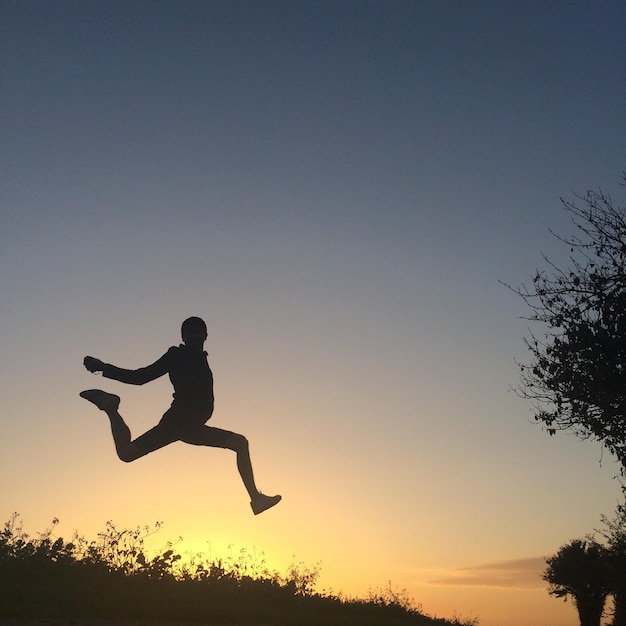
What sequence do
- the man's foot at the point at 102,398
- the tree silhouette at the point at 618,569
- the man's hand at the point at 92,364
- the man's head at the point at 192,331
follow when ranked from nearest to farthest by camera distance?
the man's hand at the point at 92,364, the man's foot at the point at 102,398, the man's head at the point at 192,331, the tree silhouette at the point at 618,569

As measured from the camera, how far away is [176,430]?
9719 millimetres

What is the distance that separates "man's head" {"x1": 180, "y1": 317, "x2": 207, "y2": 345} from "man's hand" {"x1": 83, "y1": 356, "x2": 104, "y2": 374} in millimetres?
1175

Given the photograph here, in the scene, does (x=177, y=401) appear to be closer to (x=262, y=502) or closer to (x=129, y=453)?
(x=129, y=453)

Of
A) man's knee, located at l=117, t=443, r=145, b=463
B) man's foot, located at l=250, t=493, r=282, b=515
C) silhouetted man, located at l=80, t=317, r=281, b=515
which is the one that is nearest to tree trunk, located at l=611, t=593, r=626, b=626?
man's foot, located at l=250, t=493, r=282, b=515

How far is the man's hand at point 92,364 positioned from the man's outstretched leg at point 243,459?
5.36 feet

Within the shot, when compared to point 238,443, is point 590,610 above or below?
below

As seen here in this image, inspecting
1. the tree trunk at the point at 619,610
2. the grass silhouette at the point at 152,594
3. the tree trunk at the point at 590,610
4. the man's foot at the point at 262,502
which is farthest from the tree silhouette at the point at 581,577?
the man's foot at the point at 262,502

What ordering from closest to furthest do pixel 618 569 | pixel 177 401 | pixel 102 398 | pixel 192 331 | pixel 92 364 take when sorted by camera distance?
pixel 92 364
pixel 177 401
pixel 102 398
pixel 192 331
pixel 618 569

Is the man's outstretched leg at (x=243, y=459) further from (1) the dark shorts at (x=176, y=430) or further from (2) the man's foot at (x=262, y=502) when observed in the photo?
(1) the dark shorts at (x=176, y=430)

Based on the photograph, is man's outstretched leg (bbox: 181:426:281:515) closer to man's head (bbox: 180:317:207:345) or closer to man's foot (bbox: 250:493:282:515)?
man's foot (bbox: 250:493:282:515)

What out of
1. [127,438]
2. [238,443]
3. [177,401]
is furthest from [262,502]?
[127,438]

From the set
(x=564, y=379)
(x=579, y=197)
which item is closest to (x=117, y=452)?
(x=564, y=379)

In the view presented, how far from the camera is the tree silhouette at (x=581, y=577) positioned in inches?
1433

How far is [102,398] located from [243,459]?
2.12 metres
